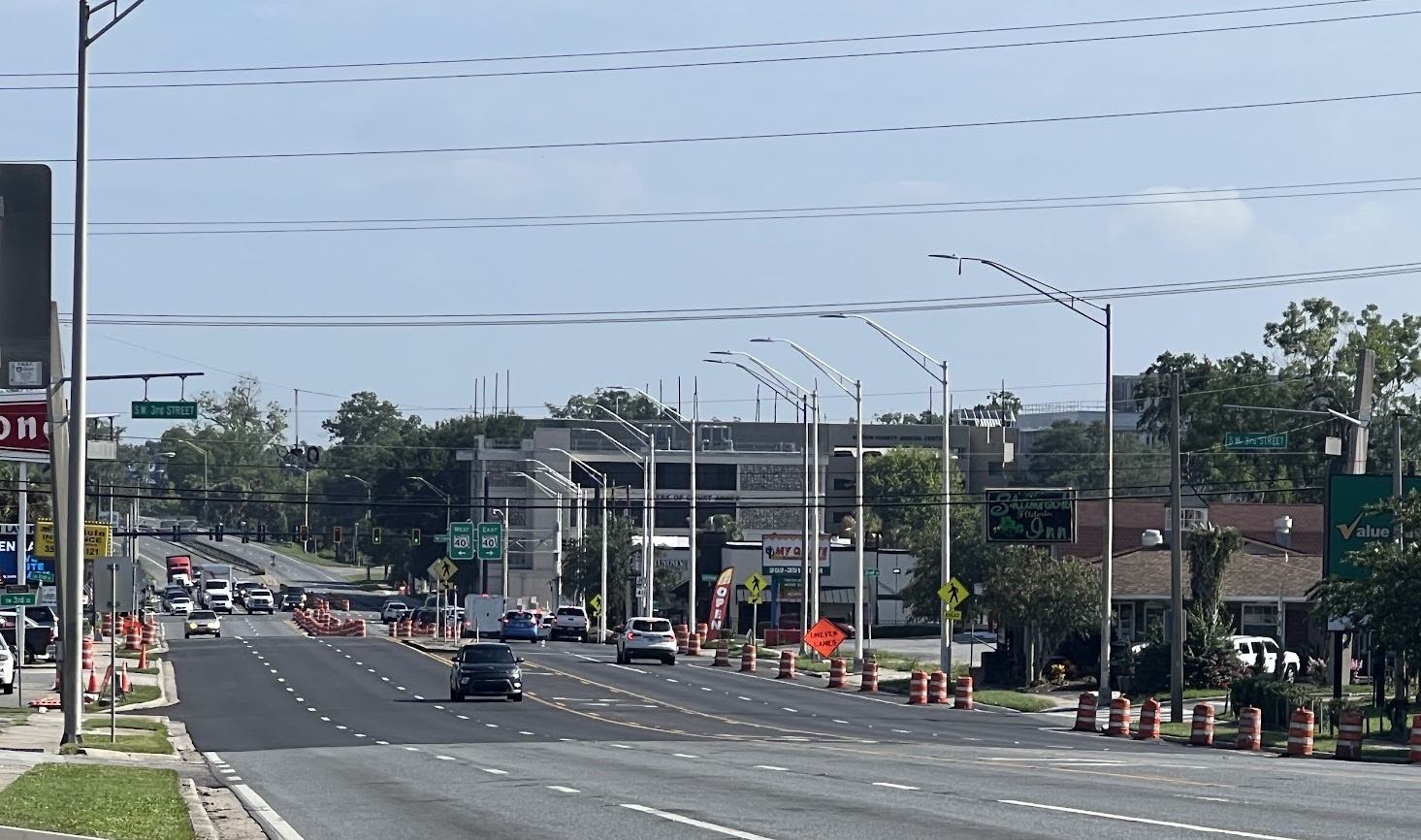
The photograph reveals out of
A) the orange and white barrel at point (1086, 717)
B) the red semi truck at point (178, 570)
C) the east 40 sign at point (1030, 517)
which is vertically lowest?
the red semi truck at point (178, 570)

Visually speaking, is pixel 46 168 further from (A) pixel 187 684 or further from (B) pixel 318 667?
(B) pixel 318 667

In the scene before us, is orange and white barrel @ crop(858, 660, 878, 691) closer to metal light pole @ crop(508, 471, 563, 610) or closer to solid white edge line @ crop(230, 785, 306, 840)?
solid white edge line @ crop(230, 785, 306, 840)

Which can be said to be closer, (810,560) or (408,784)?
(408,784)

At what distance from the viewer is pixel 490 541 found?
107875 millimetres

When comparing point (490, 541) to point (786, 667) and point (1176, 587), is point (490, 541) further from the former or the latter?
point (1176, 587)

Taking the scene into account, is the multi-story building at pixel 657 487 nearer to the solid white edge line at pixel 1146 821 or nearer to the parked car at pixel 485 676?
the parked car at pixel 485 676

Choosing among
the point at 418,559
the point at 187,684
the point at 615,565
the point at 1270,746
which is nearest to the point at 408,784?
the point at 1270,746

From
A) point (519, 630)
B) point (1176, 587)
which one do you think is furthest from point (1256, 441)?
point (519, 630)

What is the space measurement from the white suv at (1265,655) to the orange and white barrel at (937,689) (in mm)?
11722

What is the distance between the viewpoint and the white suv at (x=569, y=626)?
96812mm

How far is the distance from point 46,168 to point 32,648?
44380 millimetres

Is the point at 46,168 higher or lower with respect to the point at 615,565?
higher

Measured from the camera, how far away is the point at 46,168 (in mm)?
30438

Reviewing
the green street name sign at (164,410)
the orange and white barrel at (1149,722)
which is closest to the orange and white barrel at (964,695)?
the orange and white barrel at (1149,722)
